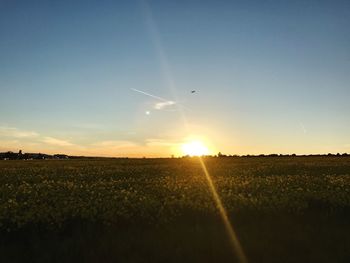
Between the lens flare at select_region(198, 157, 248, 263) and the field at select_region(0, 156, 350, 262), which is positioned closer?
the lens flare at select_region(198, 157, 248, 263)

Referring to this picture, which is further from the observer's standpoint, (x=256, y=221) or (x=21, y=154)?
(x=21, y=154)

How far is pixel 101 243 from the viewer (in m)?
11.4

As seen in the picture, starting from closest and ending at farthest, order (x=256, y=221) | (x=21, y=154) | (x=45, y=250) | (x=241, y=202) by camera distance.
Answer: (x=45, y=250)
(x=256, y=221)
(x=241, y=202)
(x=21, y=154)

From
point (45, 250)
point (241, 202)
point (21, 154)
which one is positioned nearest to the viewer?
point (45, 250)

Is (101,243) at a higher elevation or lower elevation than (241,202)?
lower

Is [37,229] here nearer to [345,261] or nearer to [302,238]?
[302,238]

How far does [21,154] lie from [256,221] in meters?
167

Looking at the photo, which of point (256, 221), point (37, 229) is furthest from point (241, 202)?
point (37, 229)

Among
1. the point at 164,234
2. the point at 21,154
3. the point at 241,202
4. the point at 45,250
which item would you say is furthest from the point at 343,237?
the point at 21,154

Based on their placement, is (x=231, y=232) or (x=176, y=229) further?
(x=176, y=229)

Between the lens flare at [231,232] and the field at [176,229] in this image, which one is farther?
the field at [176,229]

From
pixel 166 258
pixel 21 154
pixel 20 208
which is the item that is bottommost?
pixel 166 258

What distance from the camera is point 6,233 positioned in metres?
12.4

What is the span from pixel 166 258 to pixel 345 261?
13.6 ft
